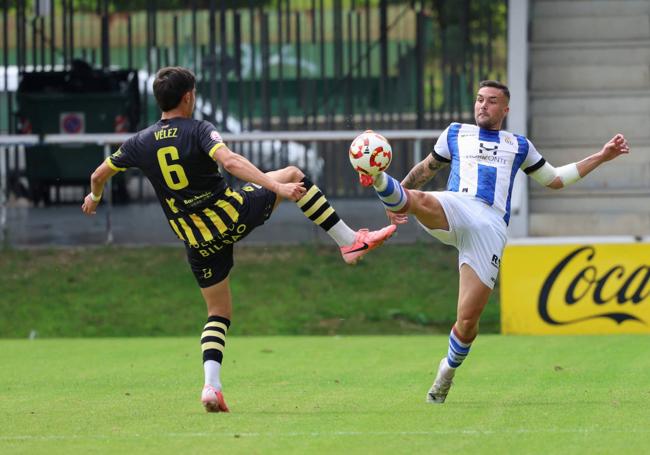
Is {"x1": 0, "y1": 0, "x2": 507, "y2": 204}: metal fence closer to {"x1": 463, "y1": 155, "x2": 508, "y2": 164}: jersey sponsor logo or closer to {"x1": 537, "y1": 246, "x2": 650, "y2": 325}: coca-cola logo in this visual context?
{"x1": 537, "y1": 246, "x2": 650, "y2": 325}: coca-cola logo

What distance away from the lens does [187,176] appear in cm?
830

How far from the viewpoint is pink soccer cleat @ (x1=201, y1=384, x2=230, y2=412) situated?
8195 mm

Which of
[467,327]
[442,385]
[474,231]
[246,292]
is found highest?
[474,231]

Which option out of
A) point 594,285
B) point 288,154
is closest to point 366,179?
point 594,285

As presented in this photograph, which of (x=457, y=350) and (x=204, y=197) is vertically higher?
(x=204, y=197)

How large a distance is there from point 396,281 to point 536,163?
322 inches

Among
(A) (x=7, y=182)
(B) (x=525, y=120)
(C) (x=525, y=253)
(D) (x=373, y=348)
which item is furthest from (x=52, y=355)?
(B) (x=525, y=120)

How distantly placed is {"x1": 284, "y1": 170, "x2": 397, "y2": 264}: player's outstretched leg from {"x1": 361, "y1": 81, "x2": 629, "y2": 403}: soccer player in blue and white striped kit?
216 mm

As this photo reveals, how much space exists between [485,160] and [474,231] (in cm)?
47

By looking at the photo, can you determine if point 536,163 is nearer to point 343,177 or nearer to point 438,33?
point 343,177

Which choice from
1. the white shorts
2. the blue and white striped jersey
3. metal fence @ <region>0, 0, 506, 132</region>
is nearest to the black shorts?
the white shorts

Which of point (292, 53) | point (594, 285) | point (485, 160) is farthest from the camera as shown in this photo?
point (292, 53)

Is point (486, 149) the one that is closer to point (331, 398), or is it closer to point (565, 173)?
point (565, 173)

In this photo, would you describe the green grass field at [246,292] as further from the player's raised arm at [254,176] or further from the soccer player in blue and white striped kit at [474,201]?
the player's raised arm at [254,176]
